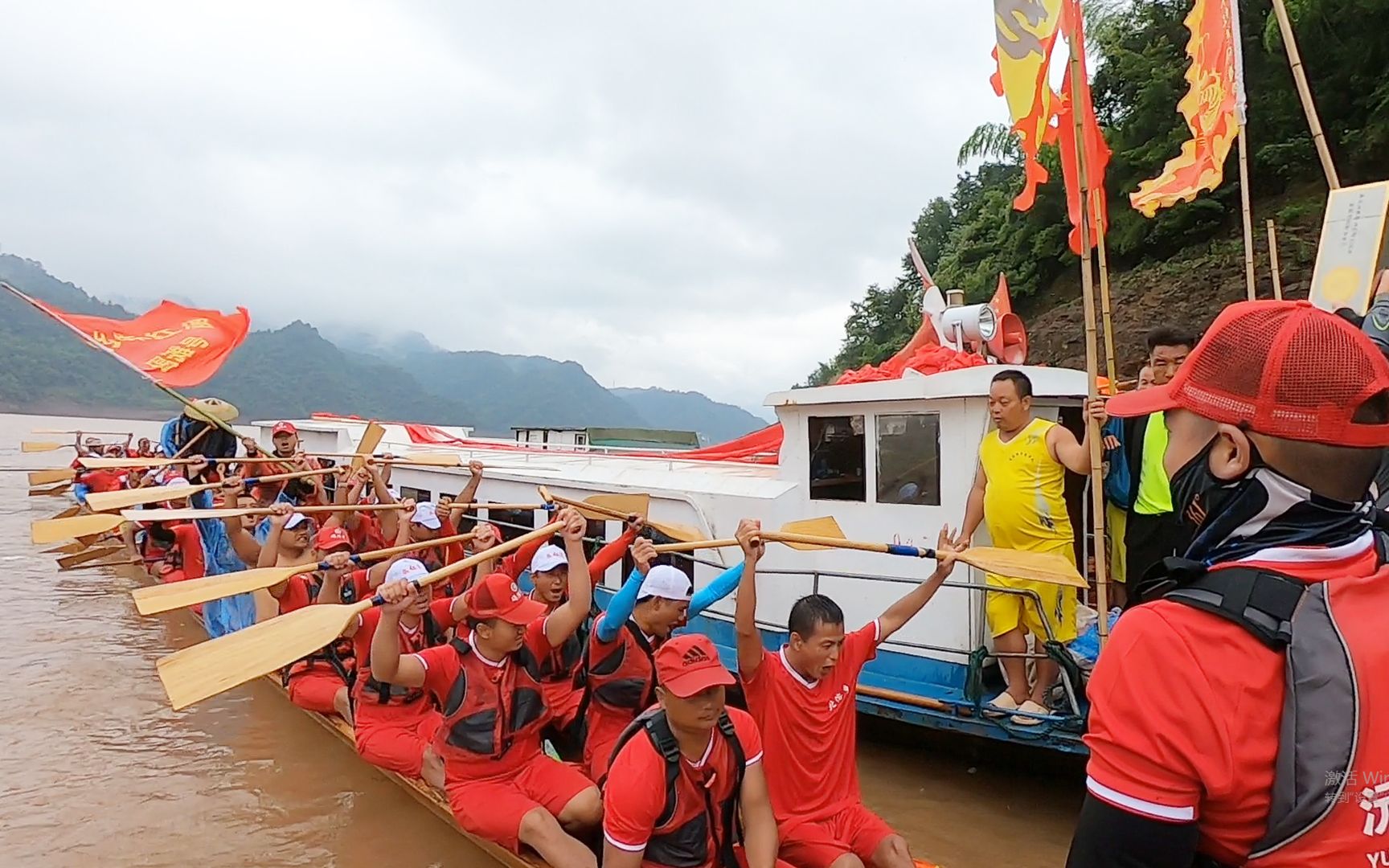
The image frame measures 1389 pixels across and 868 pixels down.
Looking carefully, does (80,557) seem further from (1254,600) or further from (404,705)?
(1254,600)

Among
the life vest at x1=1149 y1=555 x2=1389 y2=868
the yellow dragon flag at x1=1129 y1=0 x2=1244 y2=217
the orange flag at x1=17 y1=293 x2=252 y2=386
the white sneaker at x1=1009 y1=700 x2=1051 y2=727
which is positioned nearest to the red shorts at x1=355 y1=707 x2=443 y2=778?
the white sneaker at x1=1009 y1=700 x2=1051 y2=727

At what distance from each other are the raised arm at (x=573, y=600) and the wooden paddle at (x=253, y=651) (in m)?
0.51

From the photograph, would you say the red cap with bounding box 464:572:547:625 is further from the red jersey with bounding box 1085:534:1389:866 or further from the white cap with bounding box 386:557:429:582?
the red jersey with bounding box 1085:534:1389:866

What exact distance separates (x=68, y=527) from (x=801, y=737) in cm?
571

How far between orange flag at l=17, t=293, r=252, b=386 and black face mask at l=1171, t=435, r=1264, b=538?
8.88m

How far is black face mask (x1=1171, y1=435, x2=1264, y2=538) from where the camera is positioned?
123cm

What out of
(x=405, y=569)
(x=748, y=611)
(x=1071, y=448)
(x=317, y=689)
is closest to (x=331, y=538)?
(x=317, y=689)

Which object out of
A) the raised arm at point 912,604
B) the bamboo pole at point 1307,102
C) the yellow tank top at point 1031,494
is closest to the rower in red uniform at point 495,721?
the raised arm at point 912,604

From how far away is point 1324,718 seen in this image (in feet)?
3.59

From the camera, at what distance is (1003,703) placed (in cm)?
496

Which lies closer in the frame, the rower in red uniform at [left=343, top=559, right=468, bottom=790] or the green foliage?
the rower in red uniform at [left=343, top=559, right=468, bottom=790]

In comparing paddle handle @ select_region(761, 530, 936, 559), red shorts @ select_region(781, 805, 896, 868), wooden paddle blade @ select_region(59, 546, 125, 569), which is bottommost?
wooden paddle blade @ select_region(59, 546, 125, 569)

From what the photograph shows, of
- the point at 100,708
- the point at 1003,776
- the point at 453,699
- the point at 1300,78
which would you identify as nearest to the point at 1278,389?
the point at 453,699

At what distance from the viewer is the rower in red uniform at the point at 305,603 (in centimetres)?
612
